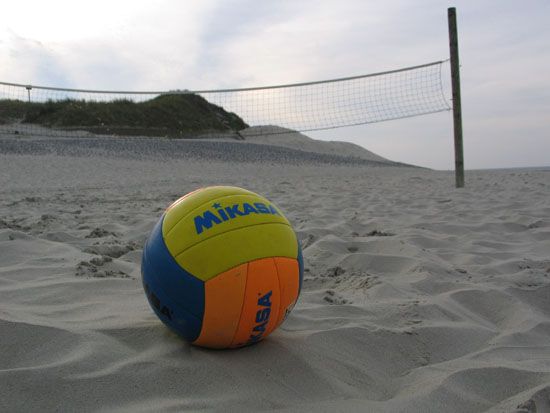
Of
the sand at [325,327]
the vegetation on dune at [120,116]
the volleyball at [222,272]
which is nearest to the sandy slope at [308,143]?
the vegetation on dune at [120,116]

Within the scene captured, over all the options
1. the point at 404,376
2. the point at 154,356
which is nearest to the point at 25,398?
the point at 154,356

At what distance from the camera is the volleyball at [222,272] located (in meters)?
1.75

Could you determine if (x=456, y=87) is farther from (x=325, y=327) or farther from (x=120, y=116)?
(x=120, y=116)

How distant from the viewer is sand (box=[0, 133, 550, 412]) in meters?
1.56

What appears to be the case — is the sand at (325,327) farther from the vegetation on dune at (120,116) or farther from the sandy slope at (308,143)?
the sandy slope at (308,143)

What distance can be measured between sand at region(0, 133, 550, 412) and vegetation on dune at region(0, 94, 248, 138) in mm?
17746

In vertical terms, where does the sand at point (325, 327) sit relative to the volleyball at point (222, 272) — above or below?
below

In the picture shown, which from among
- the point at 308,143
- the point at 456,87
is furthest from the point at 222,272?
the point at 308,143

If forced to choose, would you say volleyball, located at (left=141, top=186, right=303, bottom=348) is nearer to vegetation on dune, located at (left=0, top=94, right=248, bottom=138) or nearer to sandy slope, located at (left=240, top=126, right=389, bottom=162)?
vegetation on dune, located at (left=0, top=94, right=248, bottom=138)

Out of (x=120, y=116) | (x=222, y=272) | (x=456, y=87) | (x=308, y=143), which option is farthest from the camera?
(x=308, y=143)

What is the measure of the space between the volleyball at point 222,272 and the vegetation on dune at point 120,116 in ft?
65.1

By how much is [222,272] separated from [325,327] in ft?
1.95

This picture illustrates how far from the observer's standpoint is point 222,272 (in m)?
1.75

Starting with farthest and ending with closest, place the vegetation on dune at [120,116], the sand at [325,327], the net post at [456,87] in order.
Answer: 1. the vegetation on dune at [120,116]
2. the net post at [456,87]
3. the sand at [325,327]
